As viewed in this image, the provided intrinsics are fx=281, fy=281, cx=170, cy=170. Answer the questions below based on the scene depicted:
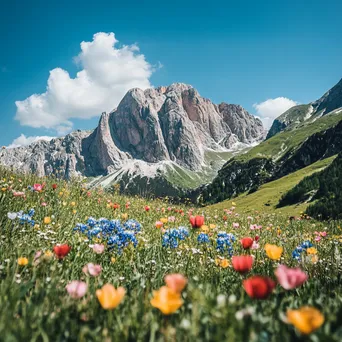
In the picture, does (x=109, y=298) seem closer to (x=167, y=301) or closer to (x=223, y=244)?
(x=167, y=301)

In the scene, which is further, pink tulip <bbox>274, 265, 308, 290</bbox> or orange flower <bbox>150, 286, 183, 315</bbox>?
pink tulip <bbox>274, 265, 308, 290</bbox>

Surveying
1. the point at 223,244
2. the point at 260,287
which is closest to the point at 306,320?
the point at 260,287

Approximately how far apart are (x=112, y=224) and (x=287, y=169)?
159 metres

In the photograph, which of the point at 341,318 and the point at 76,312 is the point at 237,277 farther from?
the point at 76,312

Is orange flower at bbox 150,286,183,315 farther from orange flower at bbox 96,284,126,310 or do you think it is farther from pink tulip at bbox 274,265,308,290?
pink tulip at bbox 274,265,308,290

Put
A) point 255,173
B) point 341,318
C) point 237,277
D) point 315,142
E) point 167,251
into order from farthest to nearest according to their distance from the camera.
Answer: point 255,173, point 315,142, point 167,251, point 237,277, point 341,318

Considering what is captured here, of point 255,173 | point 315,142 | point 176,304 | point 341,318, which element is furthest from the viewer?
point 255,173

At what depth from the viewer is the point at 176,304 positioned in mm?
1628

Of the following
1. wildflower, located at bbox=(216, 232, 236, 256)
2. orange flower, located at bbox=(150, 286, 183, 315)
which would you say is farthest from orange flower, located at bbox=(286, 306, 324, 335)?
wildflower, located at bbox=(216, 232, 236, 256)

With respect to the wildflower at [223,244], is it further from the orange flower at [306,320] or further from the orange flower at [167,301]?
the orange flower at [306,320]

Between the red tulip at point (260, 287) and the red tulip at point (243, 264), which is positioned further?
the red tulip at point (243, 264)

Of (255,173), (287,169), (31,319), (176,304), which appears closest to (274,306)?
(176,304)

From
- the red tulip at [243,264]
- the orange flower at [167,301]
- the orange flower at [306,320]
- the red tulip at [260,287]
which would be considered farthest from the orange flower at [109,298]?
the red tulip at [243,264]

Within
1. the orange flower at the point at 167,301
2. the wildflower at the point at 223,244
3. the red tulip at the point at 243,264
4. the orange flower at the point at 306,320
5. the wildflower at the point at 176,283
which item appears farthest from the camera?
the wildflower at the point at 223,244
